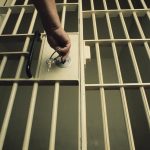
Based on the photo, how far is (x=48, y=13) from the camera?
32.2 inches

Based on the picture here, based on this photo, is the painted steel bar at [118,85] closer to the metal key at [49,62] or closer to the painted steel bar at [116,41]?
the metal key at [49,62]

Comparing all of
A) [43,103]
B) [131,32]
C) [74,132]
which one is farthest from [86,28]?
[74,132]

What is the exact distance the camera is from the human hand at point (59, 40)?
87cm

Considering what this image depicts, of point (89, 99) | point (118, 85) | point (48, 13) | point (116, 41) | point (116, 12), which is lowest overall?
point (118, 85)

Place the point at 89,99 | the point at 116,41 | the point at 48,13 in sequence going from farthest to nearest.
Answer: the point at 89,99
the point at 116,41
the point at 48,13

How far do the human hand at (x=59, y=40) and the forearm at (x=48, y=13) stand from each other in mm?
19

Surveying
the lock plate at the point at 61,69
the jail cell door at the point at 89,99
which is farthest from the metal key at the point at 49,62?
the jail cell door at the point at 89,99

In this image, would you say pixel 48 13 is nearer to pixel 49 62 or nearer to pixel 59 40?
pixel 59 40

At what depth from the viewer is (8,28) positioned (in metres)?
2.52

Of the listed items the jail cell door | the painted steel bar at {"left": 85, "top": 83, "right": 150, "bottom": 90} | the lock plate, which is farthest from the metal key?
the jail cell door

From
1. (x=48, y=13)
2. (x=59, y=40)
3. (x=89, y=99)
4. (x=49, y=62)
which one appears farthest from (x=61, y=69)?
(x=89, y=99)

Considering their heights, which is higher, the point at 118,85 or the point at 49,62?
the point at 49,62

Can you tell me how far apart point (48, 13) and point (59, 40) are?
127 millimetres

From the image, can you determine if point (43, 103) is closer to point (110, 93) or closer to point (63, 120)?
point (63, 120)
